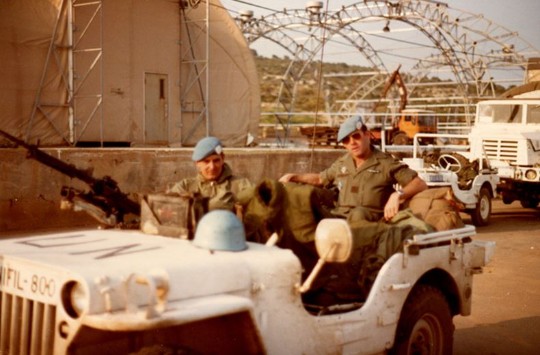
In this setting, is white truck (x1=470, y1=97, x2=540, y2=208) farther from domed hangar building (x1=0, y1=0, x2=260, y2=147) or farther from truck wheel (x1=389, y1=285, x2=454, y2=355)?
truck wheel (x1=389, y1=285, x2=454, y2=355)

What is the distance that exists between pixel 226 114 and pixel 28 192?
40.2 ft

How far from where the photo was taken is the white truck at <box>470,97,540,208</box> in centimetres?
1805

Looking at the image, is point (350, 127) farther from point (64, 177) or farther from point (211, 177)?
point (64, 177)

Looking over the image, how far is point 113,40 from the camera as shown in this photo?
1986cm

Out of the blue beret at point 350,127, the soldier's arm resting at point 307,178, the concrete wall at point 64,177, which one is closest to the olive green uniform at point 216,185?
the soldier's arm resting at point 307,178

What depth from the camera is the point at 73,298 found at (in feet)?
10.5

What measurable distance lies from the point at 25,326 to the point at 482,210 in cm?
1419

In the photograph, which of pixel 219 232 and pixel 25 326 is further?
pixel 219 232

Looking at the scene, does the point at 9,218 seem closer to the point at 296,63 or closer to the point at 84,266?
the point at 84,266

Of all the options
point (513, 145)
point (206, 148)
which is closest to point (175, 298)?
point (206, 148)

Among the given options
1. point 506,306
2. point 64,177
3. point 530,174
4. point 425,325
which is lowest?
point 506,306

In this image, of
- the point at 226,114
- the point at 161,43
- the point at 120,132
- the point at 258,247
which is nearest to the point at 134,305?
the point at 258,247

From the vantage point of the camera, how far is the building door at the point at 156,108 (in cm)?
2122

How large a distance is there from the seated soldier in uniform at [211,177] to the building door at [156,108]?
51.9 feet
